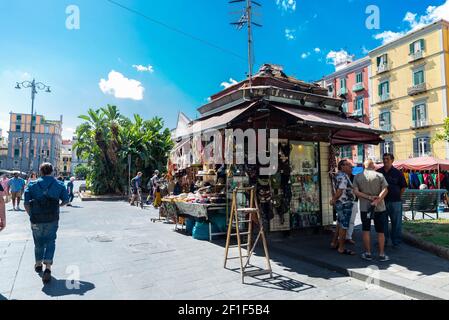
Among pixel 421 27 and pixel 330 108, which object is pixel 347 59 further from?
pixel 330 108

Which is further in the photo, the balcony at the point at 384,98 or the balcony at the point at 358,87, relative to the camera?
the balcony at the point at 358,87

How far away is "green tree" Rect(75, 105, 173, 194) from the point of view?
22859mm

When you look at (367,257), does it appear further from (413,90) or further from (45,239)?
(413,90)

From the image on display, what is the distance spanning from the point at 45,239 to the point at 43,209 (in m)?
0.51

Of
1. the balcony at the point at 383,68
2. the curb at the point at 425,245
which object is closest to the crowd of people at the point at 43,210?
the curb at the point at 425,245

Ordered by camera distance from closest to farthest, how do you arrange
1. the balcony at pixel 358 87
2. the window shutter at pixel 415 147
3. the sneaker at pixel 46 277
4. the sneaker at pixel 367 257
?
1. the sneaker at pixel 46 277
2. the sneaker at pixel 367 257
3. the window shutter at pixel 415 147
4. the balcony at pixel 358 87

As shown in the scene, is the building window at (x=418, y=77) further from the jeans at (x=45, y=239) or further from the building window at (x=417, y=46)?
the jeans at (x=45, y=239)

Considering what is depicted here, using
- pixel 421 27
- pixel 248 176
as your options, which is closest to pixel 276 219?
pixel 248 176

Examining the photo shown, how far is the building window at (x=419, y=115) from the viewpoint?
3019cm

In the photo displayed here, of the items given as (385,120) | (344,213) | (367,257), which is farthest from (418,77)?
(367,257)

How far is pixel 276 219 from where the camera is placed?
307 inches

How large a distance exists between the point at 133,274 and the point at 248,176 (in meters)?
3.53

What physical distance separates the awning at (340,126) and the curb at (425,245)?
8.40 ft

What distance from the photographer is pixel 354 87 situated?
37.1 meters
